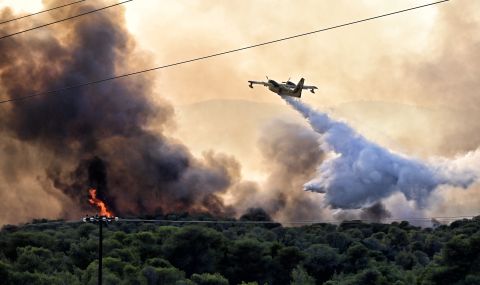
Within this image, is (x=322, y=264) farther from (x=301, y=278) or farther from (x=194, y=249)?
(x=194, y=249)

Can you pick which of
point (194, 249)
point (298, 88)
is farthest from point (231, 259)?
point (298, 88)

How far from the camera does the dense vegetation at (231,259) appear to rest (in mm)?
112438

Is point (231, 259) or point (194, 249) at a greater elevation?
point (194, 249)

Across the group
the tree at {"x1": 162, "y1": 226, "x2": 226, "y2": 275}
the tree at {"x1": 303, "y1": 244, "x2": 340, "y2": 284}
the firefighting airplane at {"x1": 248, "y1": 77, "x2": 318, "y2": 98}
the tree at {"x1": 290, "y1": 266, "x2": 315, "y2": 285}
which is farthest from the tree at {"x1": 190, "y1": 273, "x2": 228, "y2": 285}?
the firefighting airplane at {"x1": 248, "y1": 77, "x2": 318, "y2": 98}

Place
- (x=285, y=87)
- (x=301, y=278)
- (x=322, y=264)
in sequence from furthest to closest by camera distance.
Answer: (x=322, y=264) < (x=301, y=278) < (x=285, y=87)

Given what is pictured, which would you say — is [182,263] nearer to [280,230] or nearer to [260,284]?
[260,284]

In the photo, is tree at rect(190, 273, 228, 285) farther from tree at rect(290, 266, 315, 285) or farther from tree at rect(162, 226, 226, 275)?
tree at rect(162, 226, 226, 275)

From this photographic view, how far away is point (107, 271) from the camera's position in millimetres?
113688

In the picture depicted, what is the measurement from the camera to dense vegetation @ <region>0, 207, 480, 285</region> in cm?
11244

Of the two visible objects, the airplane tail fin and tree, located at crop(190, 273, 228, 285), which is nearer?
the airplane tail fin

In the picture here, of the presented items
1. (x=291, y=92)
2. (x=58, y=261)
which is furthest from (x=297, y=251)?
(x=291, y=92)

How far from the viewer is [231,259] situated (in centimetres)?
13800

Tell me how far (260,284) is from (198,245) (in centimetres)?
1467

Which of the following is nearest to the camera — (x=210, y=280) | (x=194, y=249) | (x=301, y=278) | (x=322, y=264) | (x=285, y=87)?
(x=285, y=87)
